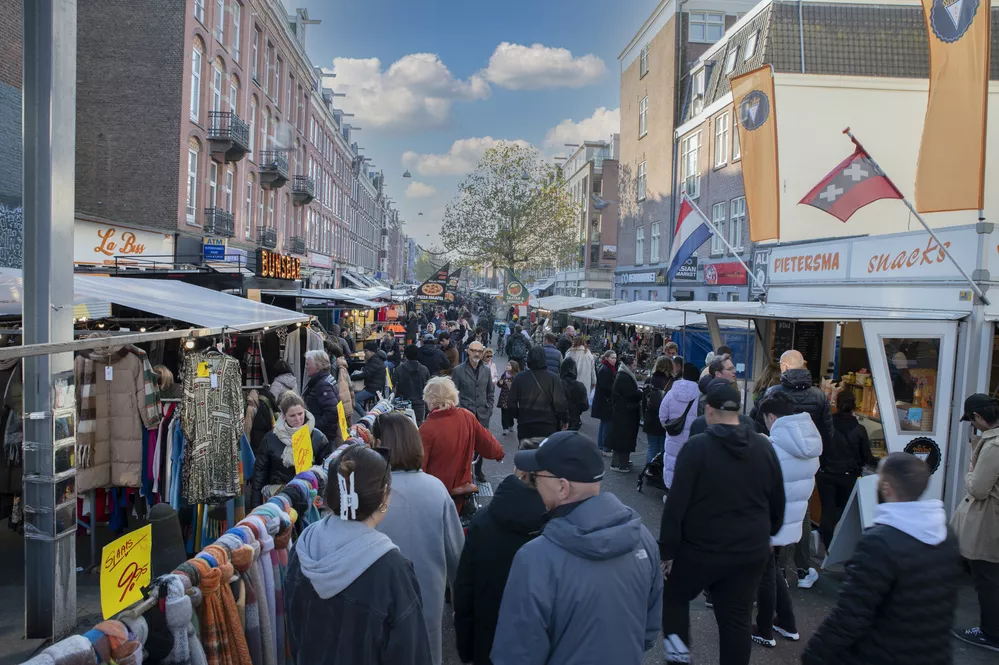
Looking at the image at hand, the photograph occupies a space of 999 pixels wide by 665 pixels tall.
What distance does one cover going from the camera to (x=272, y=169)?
29.0 metres

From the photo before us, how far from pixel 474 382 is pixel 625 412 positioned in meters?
2.26

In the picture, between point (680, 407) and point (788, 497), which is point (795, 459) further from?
point (680, 407)

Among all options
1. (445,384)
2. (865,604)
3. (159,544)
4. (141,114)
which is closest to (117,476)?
(159,544)

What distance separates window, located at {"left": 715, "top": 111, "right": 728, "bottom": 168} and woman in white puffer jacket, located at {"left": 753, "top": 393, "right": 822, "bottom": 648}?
19.9 m

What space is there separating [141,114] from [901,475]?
22.8 m

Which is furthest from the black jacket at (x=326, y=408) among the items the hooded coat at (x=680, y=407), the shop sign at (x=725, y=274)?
the shop sign at (x=725, y=274)

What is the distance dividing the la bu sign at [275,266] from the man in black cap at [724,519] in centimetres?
1074

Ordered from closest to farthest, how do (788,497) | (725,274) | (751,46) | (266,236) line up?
(788,497) < (751,46) < (725,274) < (266,236)

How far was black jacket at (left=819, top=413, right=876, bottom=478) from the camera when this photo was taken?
6.02m

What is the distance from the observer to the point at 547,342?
12.5 meters

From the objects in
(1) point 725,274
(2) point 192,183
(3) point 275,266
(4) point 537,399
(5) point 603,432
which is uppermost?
(2) point 192,183

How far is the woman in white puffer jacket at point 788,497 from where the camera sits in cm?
456

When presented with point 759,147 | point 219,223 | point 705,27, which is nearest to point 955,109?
point 759,147

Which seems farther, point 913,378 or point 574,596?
point 913,378
